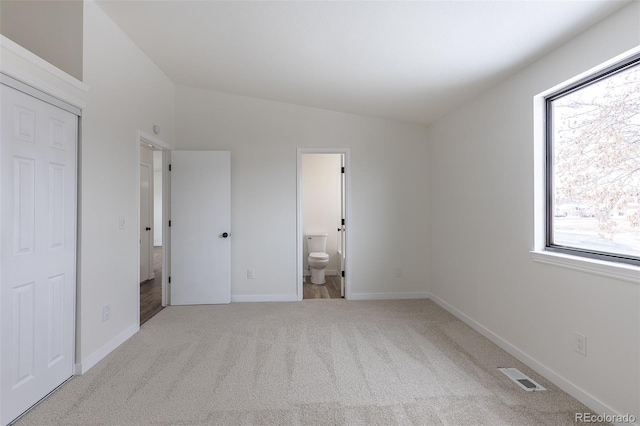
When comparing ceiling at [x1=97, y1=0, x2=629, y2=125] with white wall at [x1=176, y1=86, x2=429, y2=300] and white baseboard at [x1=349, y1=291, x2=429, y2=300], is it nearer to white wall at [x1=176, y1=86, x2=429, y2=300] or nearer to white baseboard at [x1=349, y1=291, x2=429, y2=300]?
white wall at [x1=176, y1=86, x2=429, y2=300]

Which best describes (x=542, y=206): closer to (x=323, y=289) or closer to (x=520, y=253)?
(x=520, y=253)

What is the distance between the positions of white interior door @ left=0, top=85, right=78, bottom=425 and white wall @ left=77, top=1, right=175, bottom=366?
99 mm

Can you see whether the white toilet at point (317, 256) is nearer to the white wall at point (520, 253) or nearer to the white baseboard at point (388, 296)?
the white baseboard at point (388, 296)

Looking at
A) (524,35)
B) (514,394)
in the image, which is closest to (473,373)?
(514,394)

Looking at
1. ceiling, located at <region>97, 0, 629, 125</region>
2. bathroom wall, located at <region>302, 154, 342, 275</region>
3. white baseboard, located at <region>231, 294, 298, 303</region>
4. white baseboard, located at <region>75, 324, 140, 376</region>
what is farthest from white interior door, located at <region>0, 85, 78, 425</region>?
bathroom wall, located at <region>302, 154, 342, 275</region>

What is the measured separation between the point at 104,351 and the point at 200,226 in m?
1.65

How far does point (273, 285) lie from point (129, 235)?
1772 millimetres

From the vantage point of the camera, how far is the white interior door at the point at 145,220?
4859 millimetres

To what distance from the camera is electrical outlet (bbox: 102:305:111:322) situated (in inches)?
95.9

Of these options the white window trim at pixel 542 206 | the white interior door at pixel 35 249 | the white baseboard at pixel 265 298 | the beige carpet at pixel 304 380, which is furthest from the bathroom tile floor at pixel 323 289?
the white interior door at pixel 35 249

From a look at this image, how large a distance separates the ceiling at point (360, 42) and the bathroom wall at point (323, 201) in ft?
6.50

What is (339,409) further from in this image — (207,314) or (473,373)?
(207,314)

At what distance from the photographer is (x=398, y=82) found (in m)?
2.90

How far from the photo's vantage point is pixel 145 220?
4887mm
